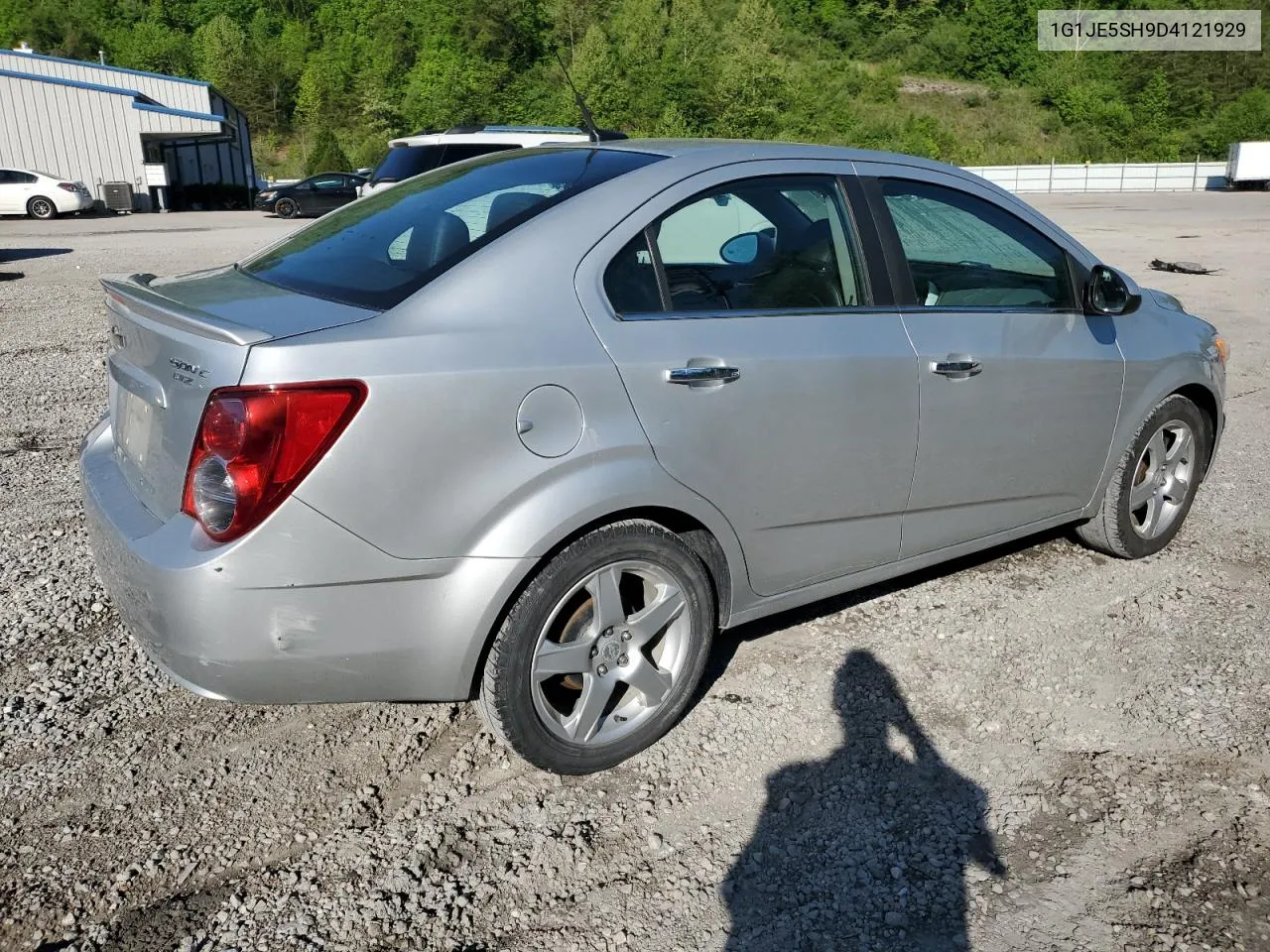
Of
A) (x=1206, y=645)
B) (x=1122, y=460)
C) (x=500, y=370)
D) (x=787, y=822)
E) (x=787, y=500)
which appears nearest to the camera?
(x=500, y=370)

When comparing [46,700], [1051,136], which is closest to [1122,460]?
[46,700]

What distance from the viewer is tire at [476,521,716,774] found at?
2762 mm

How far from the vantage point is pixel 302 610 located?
250 centimetres

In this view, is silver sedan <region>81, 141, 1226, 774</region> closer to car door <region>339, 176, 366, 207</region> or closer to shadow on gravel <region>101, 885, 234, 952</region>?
shadow on gravel <region>101, 885, 234, 952</region>

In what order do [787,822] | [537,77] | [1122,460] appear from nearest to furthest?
1. [787,822]
2. [1122,460]
3. [537,77]

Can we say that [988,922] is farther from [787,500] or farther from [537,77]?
[537,77]

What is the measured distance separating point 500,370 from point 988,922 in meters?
1.71

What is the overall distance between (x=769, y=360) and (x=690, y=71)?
2705 inches

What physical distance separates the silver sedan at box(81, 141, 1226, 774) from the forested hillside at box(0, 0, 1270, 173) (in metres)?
61.1

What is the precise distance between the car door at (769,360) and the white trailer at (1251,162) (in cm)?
5203

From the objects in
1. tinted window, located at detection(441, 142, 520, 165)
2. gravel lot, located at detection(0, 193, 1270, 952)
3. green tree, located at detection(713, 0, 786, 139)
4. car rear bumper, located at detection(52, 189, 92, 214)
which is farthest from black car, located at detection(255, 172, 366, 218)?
green tree, located at detection(713, 0, 786, 139)

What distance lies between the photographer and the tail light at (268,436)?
95.1 inches

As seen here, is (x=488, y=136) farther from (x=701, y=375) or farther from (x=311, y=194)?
(x=311, y=194)

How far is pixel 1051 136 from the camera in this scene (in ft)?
282
